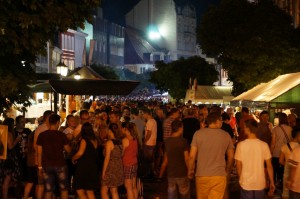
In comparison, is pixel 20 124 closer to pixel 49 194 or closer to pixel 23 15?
pixel 49 194

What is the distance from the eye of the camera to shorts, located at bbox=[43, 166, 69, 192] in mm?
12125

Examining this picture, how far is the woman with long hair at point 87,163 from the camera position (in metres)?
11.9

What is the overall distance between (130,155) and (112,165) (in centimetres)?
64

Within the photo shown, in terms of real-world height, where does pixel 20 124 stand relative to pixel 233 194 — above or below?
above

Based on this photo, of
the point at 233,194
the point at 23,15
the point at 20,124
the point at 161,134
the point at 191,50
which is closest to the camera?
the point at 23,15

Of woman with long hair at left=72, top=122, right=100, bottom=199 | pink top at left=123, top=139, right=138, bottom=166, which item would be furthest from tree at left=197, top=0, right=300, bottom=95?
woman with long hair at left=72, top=122, right=100, bottom=199

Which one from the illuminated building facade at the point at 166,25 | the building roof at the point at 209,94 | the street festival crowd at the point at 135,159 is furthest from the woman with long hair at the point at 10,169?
the illuminated building facade at the point at 166,25

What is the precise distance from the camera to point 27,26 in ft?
32.5

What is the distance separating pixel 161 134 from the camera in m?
18.4

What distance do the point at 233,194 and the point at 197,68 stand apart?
64201 mm

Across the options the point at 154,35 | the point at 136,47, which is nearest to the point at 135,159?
the point at 154,35

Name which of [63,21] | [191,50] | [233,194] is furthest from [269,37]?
[191,50]

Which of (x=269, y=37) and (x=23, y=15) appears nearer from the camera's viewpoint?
(x=23, y=15)

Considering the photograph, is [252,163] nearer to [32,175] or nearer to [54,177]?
[54,177]
